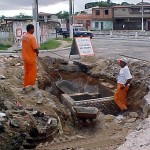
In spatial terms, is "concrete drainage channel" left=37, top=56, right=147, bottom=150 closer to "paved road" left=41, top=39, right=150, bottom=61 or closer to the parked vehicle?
"paved road" left=41, top=39, right=150, bottom=61

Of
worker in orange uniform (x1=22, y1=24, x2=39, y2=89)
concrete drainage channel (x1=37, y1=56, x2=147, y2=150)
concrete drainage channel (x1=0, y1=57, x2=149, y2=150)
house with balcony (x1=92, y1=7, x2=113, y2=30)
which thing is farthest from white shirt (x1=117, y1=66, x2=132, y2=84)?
house with balcony (x1=92, y1=7, x2=113, y2=30)

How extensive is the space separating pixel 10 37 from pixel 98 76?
14.9 m

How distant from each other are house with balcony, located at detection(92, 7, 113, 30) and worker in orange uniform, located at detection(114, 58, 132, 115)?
186ft

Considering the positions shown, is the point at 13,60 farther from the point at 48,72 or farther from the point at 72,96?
the point at 72,96

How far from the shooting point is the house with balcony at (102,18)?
6581cm

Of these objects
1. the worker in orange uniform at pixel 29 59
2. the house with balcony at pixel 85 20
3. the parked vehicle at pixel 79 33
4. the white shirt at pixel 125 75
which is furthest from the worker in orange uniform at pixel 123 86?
the house with balcony at pixel 85 20

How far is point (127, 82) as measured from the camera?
9.66 metres

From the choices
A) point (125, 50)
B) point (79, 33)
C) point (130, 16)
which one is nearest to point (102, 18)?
point (130, 16)

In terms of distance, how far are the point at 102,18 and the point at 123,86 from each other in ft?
190

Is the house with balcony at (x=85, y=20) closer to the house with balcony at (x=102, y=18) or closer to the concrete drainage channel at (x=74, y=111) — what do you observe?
the house with balcony at (x=102, y=18)

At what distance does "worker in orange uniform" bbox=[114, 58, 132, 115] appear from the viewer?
9547mm

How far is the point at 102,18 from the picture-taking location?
66562 mm

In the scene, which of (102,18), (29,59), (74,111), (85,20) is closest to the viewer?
(74,111)

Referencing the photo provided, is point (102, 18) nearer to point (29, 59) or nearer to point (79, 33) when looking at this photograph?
point (79, 33)
